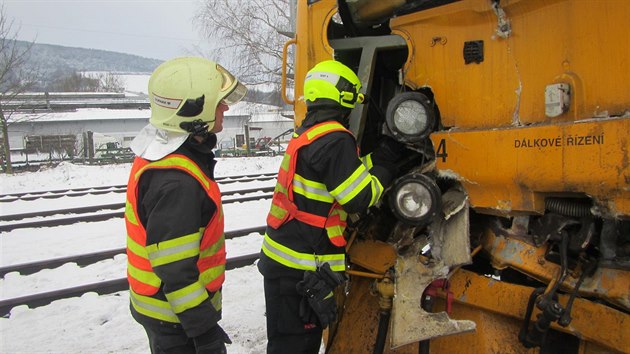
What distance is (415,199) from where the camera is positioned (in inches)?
90.4

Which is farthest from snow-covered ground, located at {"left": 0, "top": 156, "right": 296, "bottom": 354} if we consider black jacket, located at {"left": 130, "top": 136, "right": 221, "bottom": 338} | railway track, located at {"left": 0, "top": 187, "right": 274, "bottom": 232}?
black jacket, located at {"left": 130, "top": 136, "right": 221, "bottom": 338}

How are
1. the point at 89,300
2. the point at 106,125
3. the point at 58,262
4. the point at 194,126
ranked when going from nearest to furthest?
1. the point at 194,126
2. the point at 89,300
3. the point at 58,262
4. the point at 106,125

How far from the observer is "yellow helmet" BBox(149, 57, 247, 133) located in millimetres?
2100

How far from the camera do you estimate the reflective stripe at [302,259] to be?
2490 millimetres

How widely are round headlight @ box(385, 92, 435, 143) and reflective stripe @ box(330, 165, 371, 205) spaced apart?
286 mm

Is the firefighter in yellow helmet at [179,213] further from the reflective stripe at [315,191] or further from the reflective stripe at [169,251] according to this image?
the reflective stripe at [315,191]

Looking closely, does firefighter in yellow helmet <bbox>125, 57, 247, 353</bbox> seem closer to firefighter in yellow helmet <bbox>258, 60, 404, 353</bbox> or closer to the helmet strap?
the helmet strap

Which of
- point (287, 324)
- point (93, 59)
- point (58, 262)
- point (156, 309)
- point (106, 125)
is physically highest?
point (93, 59)

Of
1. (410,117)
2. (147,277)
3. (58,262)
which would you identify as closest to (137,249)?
(147,277)

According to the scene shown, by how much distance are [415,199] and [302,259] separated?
70 centimetres

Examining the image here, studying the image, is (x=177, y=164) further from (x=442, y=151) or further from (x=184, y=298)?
(x=442, y=151)

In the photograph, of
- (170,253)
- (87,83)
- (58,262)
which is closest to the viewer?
(170,253)

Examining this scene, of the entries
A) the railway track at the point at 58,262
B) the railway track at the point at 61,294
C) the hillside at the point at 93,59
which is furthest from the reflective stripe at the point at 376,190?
the hillside at the point at 93,59

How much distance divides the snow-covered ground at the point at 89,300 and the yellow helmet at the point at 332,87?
229 cm
